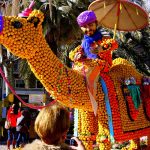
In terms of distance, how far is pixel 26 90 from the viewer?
111 ft

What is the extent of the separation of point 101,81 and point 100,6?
178cm

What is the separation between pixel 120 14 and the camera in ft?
22.7

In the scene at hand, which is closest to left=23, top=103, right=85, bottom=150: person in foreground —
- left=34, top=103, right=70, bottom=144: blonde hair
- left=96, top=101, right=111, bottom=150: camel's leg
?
left=34, top=103, right=70, bottom=144: blonde hair

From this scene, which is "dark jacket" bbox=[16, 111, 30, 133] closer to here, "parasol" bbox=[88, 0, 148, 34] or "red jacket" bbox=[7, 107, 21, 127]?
"red jacket" bbox=[7, 107, 21, 127]

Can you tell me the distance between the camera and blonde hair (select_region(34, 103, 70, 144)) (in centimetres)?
257

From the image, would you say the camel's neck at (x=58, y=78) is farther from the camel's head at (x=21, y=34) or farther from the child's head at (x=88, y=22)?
the child's head at (x=88, y=22)

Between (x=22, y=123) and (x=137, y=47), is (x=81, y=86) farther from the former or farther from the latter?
(x=137, y=47)

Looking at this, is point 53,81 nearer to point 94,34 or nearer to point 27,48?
point 27,48

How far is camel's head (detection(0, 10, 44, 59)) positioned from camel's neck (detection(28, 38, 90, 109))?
0.13 meters

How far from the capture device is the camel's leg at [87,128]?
5754 mm

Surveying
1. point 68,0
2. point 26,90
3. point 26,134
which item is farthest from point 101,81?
point 26,90

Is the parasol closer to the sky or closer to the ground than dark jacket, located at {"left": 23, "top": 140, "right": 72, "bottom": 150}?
closer to the sky

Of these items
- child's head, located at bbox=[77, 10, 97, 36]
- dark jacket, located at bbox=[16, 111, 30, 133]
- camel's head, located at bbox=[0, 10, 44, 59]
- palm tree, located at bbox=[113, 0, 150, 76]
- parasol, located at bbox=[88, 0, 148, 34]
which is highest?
palm tree, located at bbox=[113, 0, 150, 76]

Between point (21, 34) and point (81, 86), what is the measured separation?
3.86ft
